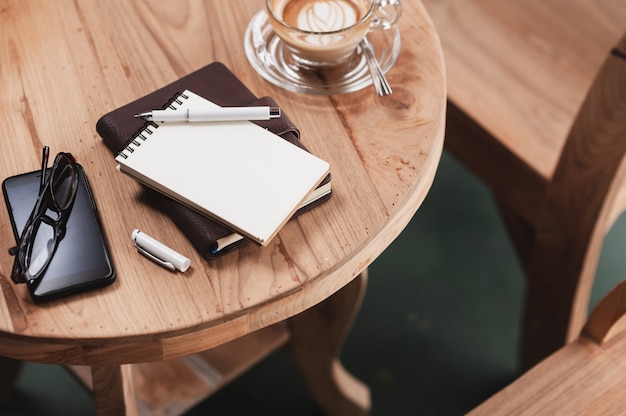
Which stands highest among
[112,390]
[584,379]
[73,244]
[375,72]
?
[375,72]

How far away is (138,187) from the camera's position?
88cm

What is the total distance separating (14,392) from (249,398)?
474mm

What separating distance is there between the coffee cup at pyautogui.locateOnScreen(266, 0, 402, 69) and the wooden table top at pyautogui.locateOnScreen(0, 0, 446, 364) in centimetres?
5

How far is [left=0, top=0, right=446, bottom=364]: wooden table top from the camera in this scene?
2.58 ft

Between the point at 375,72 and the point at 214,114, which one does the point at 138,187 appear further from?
the point at 375,72

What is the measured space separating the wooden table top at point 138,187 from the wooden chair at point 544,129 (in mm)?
327

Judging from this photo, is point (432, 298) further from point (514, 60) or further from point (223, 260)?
point (223, 260)

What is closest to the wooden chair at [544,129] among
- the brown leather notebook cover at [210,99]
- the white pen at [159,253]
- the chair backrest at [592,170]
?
the chair backrest at [592,170]

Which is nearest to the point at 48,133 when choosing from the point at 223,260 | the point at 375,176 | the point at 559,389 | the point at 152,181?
the point at 152,181

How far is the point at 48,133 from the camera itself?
36.5 inches

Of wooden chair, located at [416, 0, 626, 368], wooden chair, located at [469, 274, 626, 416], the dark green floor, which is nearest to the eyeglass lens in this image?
wooden chair, located at [469, 274, 626, 416]

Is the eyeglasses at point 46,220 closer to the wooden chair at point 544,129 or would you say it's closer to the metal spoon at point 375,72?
the metal spoon at point 375,72

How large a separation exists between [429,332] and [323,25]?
0.88 metres

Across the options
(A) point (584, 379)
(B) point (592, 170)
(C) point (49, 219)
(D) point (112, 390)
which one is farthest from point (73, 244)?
(B) point (592, 170)
